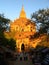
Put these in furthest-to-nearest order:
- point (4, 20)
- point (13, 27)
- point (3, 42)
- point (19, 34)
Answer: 1. point (13, 27)
2. point (19, 34)
3. point (4, 20)
4. point (3, 42)

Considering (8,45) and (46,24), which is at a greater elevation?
(46,24)

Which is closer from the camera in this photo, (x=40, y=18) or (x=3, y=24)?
(x=40, y=18)

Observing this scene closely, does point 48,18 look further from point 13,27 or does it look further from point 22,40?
point 13,27

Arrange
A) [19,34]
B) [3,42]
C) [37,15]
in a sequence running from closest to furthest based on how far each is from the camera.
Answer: [3,42], [37,15], [19,34]

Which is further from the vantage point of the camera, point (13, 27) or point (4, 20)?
point (13, 27)

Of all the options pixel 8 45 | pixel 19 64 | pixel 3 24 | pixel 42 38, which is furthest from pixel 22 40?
pixel 19 64

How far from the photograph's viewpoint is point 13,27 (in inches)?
2726

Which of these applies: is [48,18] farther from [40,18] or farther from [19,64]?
[19,64]

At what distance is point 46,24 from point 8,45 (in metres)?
9.32

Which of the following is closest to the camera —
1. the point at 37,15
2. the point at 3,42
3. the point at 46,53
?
the point at 46,53

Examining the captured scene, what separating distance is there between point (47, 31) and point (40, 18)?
3.21 m

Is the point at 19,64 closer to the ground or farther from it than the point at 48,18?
closer to the ground

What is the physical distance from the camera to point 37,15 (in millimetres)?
50031

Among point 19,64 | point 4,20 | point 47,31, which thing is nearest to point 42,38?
point 47,31
